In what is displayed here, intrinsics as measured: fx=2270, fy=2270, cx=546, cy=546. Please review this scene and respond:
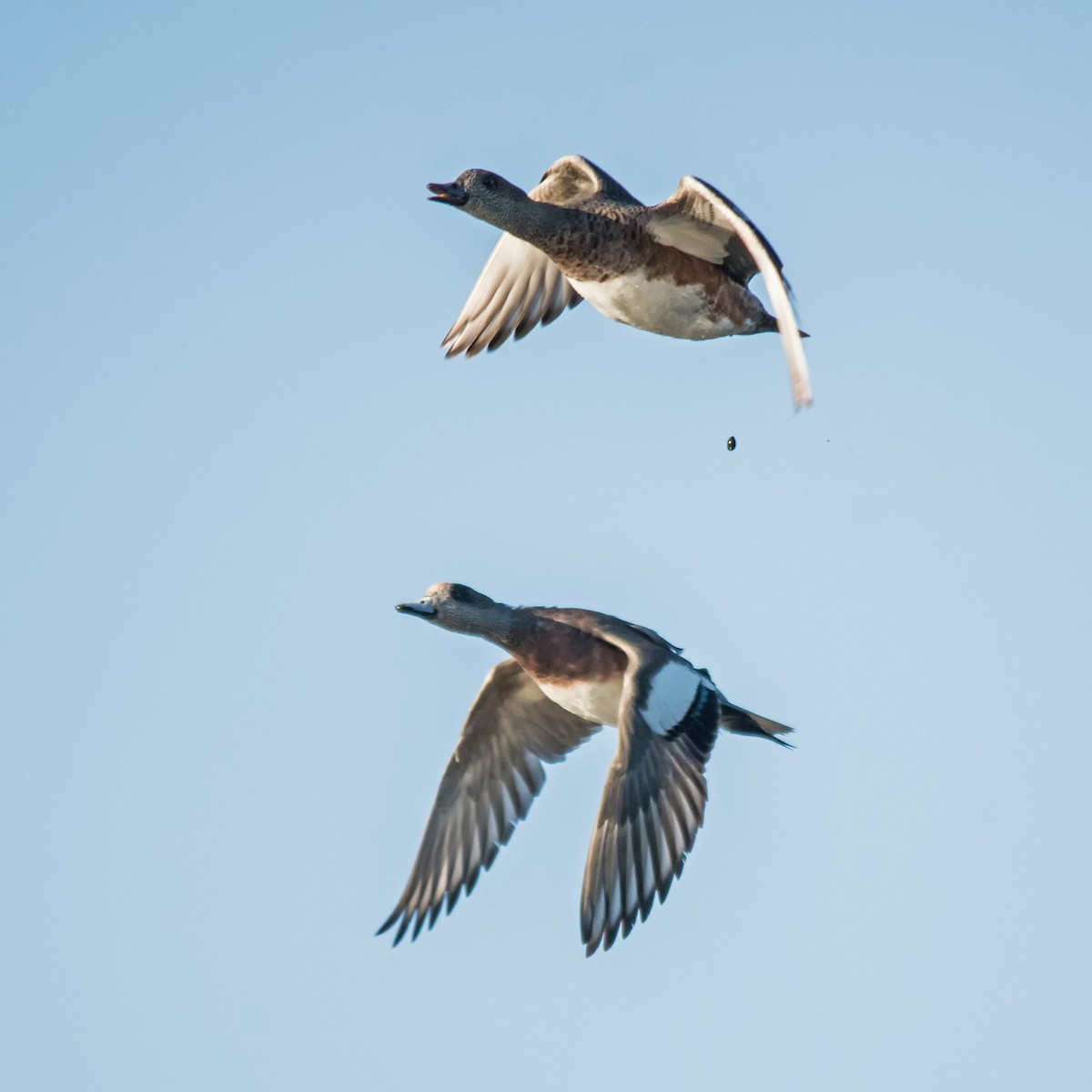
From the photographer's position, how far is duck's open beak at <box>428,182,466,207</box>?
52.1 feet

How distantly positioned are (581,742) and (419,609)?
172 cm

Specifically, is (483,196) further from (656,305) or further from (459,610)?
(459,610)

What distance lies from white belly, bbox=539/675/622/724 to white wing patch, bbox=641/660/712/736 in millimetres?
605

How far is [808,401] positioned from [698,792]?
268 centimetres

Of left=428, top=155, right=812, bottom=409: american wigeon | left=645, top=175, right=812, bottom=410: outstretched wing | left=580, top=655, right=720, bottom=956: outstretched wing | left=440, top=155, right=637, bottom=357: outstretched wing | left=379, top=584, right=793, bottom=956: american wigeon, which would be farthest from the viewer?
left=440, top=155, right=637, bottom=357: outstretched wing

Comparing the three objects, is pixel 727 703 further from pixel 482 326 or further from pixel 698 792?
pixel 482 326

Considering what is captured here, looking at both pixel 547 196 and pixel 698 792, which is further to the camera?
pixel 547 196

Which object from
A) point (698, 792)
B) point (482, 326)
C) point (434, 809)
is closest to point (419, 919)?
point (434, 809)

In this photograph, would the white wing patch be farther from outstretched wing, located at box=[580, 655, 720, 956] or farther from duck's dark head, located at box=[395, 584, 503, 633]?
duck's dark head, located at box=[395, 584, 503, 633]

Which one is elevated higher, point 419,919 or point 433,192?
point 433,192

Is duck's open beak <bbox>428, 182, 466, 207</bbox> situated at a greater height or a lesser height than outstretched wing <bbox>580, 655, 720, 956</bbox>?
greater

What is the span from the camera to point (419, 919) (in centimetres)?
1609

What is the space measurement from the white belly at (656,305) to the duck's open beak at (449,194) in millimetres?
984

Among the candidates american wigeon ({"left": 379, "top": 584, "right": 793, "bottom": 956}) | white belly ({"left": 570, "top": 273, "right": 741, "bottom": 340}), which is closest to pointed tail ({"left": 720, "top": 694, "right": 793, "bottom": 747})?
american wigeon ({"left": 379, "top": 584, "right": 793, "bottom": 956})
